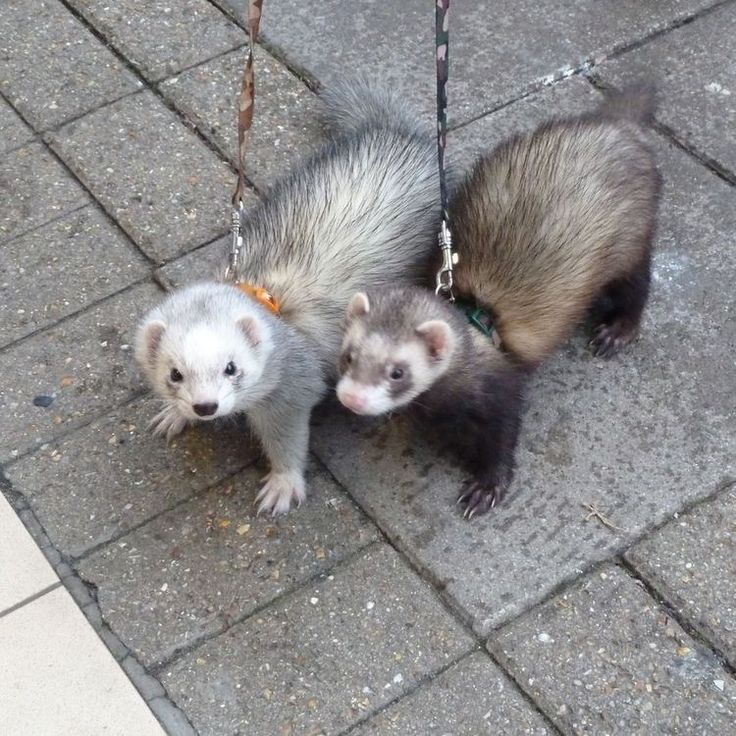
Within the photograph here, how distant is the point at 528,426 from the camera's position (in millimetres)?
2562

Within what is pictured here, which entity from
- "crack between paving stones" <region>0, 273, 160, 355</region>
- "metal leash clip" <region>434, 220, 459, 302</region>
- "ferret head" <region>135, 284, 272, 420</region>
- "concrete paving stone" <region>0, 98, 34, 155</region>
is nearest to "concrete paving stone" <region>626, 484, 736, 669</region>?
"metal leash clip" <region>434, 220, 459, 302</region>

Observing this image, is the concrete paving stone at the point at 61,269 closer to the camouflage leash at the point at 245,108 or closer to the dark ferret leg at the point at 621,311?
the camouflage leash at the point at 245,108

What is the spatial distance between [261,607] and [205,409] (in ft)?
1.45

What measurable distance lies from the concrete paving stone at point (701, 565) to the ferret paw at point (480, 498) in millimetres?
300

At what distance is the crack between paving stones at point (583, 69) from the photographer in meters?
3.31

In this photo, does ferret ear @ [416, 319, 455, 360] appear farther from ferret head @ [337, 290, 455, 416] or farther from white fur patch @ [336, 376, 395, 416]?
white fur patch @ [336, 376, 395, 416]

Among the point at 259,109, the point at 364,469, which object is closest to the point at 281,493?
the point at 364,469

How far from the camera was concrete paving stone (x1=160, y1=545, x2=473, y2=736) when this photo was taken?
2102 mm

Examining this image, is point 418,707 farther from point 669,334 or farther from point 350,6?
point 350,6

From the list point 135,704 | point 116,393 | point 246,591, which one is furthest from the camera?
point 116,393

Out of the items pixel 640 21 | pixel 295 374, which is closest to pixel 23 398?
pixel 295 374

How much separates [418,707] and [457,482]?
21.5 inches

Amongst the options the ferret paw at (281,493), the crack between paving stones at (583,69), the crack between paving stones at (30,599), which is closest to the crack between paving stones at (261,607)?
the ferret paw at (281,493)

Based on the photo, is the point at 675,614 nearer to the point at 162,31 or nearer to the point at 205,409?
the point at 205,409
